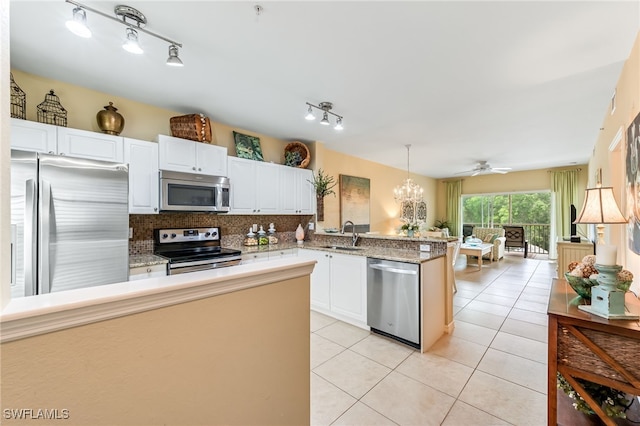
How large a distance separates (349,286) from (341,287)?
13 cm

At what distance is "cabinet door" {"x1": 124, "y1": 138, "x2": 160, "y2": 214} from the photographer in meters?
2.65

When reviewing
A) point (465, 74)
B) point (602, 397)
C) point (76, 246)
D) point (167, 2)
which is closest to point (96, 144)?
point (76, 246)

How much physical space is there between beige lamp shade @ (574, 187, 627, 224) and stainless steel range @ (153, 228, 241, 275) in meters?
3.32

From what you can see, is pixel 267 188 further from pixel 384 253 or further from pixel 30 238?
pixel 30 238

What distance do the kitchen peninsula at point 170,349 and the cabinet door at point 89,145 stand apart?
92.3 inches

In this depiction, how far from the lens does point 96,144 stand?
2465mm

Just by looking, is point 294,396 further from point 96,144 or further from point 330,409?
point 96,144

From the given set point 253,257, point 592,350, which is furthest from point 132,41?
point 592,350

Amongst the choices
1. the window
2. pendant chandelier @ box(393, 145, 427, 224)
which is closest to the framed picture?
pendant chandelier @ box(393, 145, 427, 224)

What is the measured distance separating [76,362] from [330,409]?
165cm

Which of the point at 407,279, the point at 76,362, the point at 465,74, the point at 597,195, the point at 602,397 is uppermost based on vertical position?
the point at 465,74

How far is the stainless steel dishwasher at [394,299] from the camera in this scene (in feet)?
8.36

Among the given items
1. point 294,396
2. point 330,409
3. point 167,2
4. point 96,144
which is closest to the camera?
point 294,396

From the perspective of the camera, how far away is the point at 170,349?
2.93 feet
